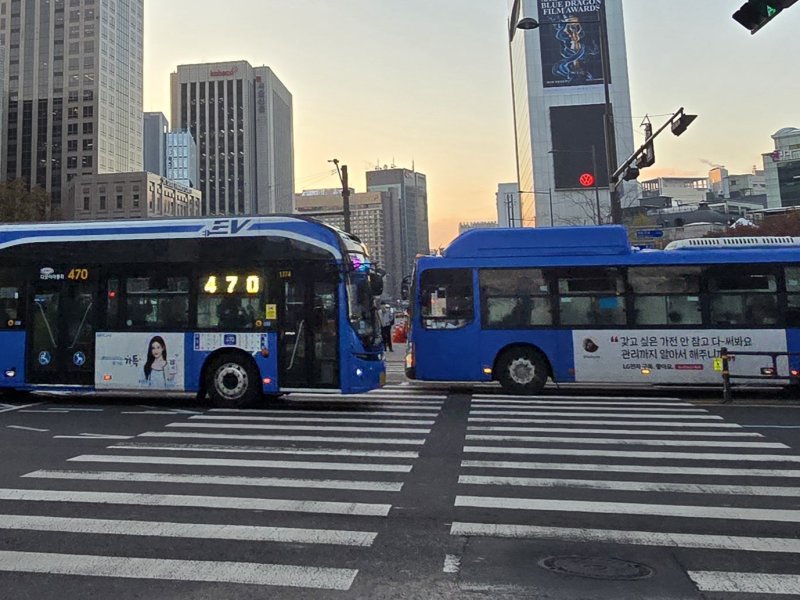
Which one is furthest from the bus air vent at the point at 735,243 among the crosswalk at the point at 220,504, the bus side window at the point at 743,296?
the crosswalk at the point at 220,504

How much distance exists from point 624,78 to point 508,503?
11104 cm

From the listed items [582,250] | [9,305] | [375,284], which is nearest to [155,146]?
[9,305]

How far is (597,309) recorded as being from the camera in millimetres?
13383

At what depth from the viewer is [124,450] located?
816 centimetres

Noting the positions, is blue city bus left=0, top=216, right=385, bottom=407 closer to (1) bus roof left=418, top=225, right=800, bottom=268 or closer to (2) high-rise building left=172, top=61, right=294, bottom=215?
(1) bus roof left=418, top=225, right=800, bottom=268

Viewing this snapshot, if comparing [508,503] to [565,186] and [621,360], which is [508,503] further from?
[565,186]

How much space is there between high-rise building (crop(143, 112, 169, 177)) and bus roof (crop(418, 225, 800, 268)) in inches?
6365

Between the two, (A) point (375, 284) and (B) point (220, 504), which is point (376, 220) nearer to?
(A) point (375, 284)

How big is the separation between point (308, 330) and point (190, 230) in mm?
3388

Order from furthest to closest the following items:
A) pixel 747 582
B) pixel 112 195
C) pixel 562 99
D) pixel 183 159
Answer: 1. pixel 183 159
2. pixel 112 195
3. pixel 562 99
4. pixel 747 582

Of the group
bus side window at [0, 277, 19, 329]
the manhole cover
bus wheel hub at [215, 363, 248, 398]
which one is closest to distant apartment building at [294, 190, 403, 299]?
bus side window at [0, 277, 19, 329]

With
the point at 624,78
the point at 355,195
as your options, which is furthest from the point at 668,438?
the point at 624,78

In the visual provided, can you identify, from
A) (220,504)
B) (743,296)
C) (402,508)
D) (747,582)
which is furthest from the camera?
(743,296)

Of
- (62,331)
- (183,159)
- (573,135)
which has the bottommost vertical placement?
(62,331)
